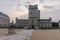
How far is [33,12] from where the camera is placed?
84875 millimetres

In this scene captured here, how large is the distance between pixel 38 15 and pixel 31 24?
7.03 m

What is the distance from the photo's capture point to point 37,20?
85.3 m

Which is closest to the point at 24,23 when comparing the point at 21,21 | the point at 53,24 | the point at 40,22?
the point at 21,21

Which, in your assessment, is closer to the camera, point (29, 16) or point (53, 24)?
point (29, 16)

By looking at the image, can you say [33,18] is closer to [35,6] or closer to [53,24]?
[35,6]

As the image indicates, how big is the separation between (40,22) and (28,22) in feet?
20.7

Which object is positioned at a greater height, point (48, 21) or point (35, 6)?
point (35, 6)

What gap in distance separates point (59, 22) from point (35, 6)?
14611mm

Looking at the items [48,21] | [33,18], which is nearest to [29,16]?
[33,18]

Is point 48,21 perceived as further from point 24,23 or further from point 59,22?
point 24,23

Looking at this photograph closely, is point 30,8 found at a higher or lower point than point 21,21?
higher

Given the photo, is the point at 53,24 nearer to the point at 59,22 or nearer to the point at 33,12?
the point at 59,22

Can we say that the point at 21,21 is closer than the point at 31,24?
No

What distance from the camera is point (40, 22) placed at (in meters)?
86.9
